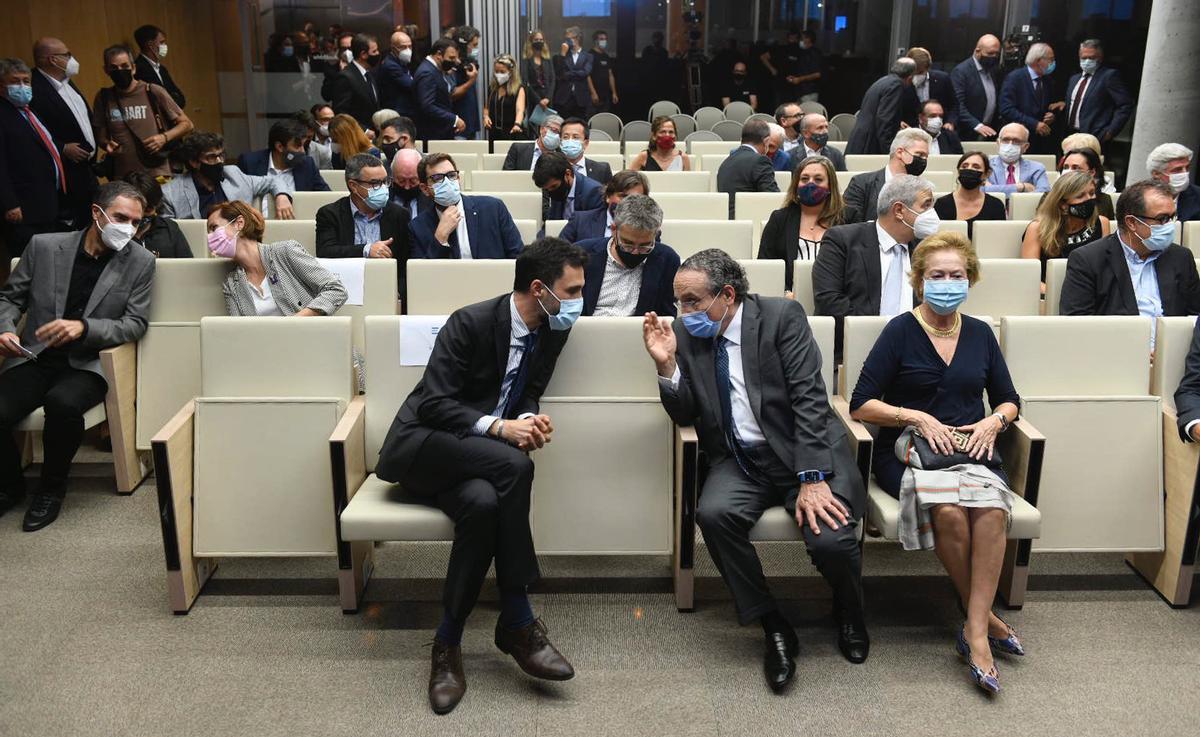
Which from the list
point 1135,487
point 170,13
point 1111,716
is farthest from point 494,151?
point 1111,716

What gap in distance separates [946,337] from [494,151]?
6.07 m

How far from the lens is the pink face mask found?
405cm

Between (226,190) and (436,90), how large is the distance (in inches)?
126

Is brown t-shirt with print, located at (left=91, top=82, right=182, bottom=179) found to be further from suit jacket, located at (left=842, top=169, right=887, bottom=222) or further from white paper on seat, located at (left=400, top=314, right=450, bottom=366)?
suit jacket, located at (left=842, top=169, right=887, bottom=222)

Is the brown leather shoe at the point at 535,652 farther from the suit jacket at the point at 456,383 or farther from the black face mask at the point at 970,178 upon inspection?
the black face mask at the point at 970,178

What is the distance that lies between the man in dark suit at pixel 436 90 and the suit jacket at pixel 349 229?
3.85m

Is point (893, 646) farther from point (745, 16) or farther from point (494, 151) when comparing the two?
point (745, 16)

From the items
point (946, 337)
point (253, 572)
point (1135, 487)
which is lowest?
point (253, 572)

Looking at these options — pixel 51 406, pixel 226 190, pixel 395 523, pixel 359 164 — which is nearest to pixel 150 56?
pixel 226 190

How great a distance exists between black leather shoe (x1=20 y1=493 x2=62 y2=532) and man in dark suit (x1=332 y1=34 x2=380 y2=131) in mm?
5264

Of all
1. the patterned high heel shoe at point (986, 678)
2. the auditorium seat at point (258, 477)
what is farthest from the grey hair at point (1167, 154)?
the auditorium seat at point (258, 477)

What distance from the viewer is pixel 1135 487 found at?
3.47 m

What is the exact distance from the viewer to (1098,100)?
8.52m

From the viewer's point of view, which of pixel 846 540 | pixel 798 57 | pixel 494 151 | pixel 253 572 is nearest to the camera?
pixel 846 540
